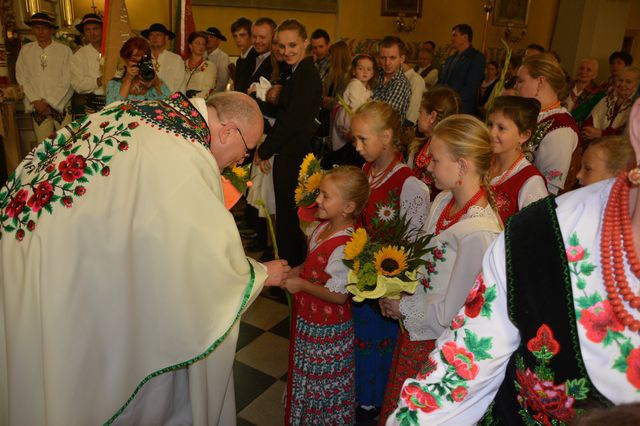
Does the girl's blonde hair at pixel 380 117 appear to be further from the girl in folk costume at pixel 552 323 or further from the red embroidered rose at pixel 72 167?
the girl in folk costume at pixel 552 323

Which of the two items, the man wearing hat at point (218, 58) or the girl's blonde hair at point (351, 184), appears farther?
the man wearing hat at point (218, 58)

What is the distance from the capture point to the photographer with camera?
433 centimetres

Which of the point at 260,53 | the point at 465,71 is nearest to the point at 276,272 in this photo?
the point at 260,53

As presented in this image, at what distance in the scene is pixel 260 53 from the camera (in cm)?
493

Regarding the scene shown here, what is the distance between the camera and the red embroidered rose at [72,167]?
177 cm

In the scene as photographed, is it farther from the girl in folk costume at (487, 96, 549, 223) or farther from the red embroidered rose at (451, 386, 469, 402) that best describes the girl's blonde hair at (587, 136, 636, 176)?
the red embroidered rose at (451, 386, 469, 402)

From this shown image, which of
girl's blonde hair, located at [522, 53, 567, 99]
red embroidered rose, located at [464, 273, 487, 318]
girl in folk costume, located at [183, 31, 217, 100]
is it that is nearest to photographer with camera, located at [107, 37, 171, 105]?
girl in folk costume, located at [183, 31, 217, 100]

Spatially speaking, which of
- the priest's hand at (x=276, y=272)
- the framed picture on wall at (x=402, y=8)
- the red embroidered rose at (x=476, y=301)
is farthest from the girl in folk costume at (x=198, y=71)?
the red embroidered rose at (x=476, y=301)

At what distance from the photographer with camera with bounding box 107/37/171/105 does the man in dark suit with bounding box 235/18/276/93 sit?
92 centimetres

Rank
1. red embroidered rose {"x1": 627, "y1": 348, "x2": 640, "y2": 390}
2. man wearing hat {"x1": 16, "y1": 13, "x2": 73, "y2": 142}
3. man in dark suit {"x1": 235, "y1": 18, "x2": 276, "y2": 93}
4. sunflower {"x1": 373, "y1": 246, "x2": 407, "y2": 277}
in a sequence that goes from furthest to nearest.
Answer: man wearing hat {"x1": 16, "y1": 13, "x2": 73, "y2": 142} → man in dark suit {"x1": 235, "y1": 18, "x2": 276, "y2": 93} → sunflower {"x1": 373, "y1": 246, "x2": 407, "y2": 277} → red embroidered rose {"x1": 627, "y1": 348, "x2": 640, "y2": 390}

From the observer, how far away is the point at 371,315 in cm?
274

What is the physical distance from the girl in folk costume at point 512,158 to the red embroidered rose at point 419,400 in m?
1.87

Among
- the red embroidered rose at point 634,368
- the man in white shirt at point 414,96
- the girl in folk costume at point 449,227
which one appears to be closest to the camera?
the red embroidered rose at point 634,368

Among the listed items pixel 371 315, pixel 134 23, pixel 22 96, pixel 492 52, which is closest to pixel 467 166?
pixel 371 315
